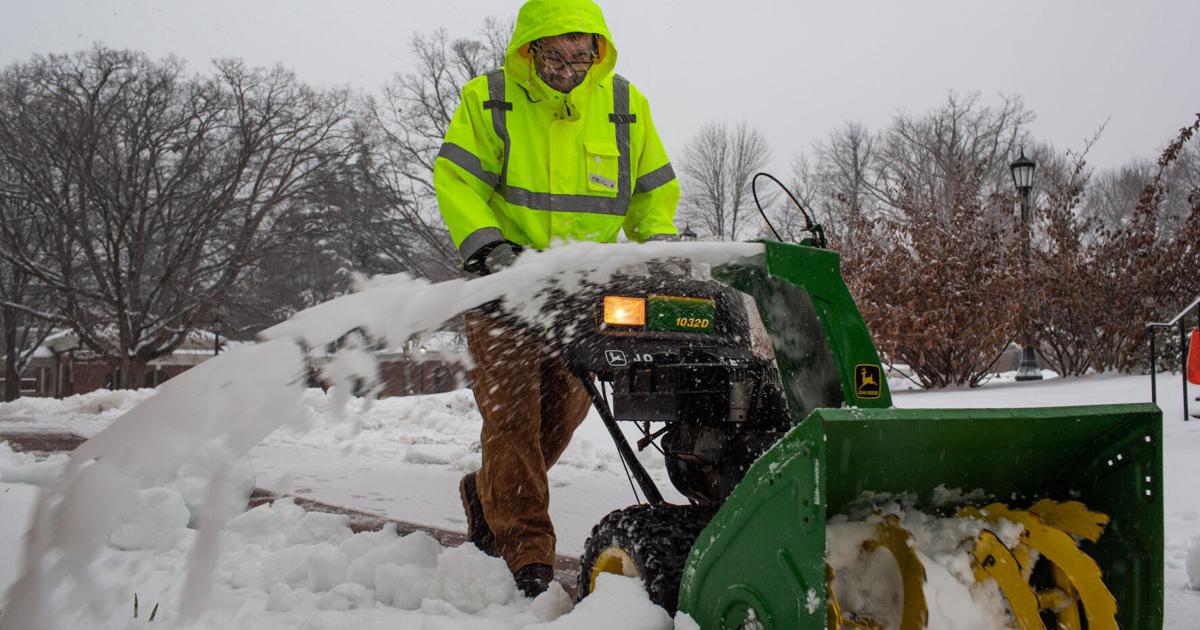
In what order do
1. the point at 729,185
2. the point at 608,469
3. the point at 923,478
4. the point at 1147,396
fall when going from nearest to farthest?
the point at 923,478 → the point at 608,469 → the point at 1147,396 → the point at 729,185

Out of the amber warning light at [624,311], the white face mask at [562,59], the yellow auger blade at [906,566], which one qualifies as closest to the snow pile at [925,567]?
the yellow auger blade at [906,566]

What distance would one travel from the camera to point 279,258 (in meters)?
24.4

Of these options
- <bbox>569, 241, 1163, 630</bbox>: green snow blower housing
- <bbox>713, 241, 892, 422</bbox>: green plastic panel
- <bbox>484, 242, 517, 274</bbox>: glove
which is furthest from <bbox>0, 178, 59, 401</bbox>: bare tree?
<bbox>713, 241, 892, 422</bbox>: green plastic panel

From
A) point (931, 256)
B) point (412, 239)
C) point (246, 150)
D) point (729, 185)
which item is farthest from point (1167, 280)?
point (729, 185)

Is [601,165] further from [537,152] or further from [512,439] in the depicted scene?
[512,439]

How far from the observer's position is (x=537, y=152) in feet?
9.98

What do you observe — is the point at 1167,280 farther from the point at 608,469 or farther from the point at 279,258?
the point at 279,258

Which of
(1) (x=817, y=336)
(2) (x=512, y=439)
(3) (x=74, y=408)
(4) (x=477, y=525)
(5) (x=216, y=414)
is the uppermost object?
(1) (x=817, y=336)

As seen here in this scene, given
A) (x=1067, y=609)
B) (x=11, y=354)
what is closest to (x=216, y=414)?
(x=1067, y=609)

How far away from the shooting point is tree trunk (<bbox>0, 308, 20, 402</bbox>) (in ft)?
79.2

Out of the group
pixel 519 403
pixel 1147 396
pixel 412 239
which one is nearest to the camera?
pixel 519 403

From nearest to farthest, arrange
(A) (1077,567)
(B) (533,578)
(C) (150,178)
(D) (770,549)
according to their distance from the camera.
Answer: (D) (770,549) < (A) (1077,567) < (B) (533,578) < (C) (150,178)

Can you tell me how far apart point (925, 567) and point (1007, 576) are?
161 millimetres

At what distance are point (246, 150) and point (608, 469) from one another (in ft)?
62.7
